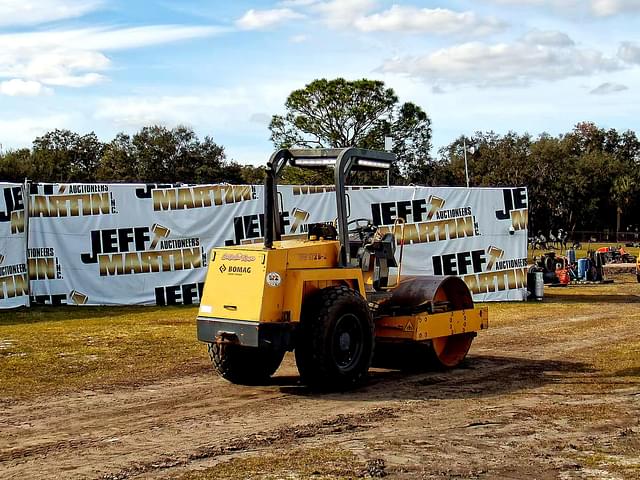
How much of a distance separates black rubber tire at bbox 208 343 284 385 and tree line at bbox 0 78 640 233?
4238cm

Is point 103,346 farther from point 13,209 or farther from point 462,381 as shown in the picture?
point 13,209

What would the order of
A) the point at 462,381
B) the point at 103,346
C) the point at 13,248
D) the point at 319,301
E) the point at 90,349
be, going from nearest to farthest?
1. the point at 319,301
2. the point at 462,381
3. the point at 90,349
4. the point at 103,346
5. the point at 13,248

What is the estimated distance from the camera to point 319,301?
33.5 feet

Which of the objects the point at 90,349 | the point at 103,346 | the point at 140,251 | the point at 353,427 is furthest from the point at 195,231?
the point at 353,427

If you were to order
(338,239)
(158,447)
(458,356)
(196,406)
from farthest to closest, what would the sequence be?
(458,356) → (338,239) → (196,406) → (158,447)

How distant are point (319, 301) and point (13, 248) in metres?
11.6

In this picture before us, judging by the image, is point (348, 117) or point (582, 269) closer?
point (582, 269)

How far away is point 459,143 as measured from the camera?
82.3 m

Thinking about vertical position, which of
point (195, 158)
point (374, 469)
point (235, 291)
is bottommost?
point (374, 469)

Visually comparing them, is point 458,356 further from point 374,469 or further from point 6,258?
point 6,258

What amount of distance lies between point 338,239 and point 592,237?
58340 mm

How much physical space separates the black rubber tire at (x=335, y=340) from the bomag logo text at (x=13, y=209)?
11403mm

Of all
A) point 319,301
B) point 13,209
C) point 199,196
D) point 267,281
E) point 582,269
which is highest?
point 199,196

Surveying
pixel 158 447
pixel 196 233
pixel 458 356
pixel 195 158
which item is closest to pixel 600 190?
pixel 195 158
